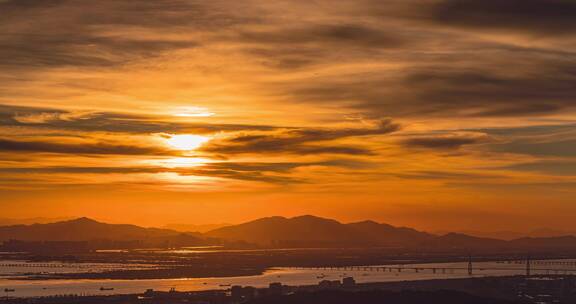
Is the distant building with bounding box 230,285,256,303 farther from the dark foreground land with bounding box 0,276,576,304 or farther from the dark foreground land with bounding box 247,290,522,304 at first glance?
the dark foreground land with bounding box 247,290,522,304

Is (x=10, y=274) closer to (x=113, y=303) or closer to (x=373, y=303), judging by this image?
(x=113, y=303)

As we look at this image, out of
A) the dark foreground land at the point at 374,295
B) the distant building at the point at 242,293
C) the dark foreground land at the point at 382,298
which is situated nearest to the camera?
the dark foreground land at the point at 382,298

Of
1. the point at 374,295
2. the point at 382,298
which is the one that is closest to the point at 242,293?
the point at 374,295

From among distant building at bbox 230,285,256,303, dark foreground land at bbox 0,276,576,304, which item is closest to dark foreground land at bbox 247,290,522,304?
dark foreground land at bbox 0,276,576,304

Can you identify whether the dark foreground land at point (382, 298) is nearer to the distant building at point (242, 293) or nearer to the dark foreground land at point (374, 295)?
the dark foreground land at point (374, 295)

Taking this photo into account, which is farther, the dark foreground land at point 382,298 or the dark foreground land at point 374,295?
the dark foreground land at point 374,295

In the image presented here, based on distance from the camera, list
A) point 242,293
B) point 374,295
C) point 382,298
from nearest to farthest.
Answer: point 382,298
point 374,295
point 242,293

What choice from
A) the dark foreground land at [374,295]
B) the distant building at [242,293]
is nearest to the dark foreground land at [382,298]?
the dark foreground land at [374,295]

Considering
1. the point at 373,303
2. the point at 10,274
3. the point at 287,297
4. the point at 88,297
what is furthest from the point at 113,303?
the point at 10,274

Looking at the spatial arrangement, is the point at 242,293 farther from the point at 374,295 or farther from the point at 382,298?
the point at 382,298
